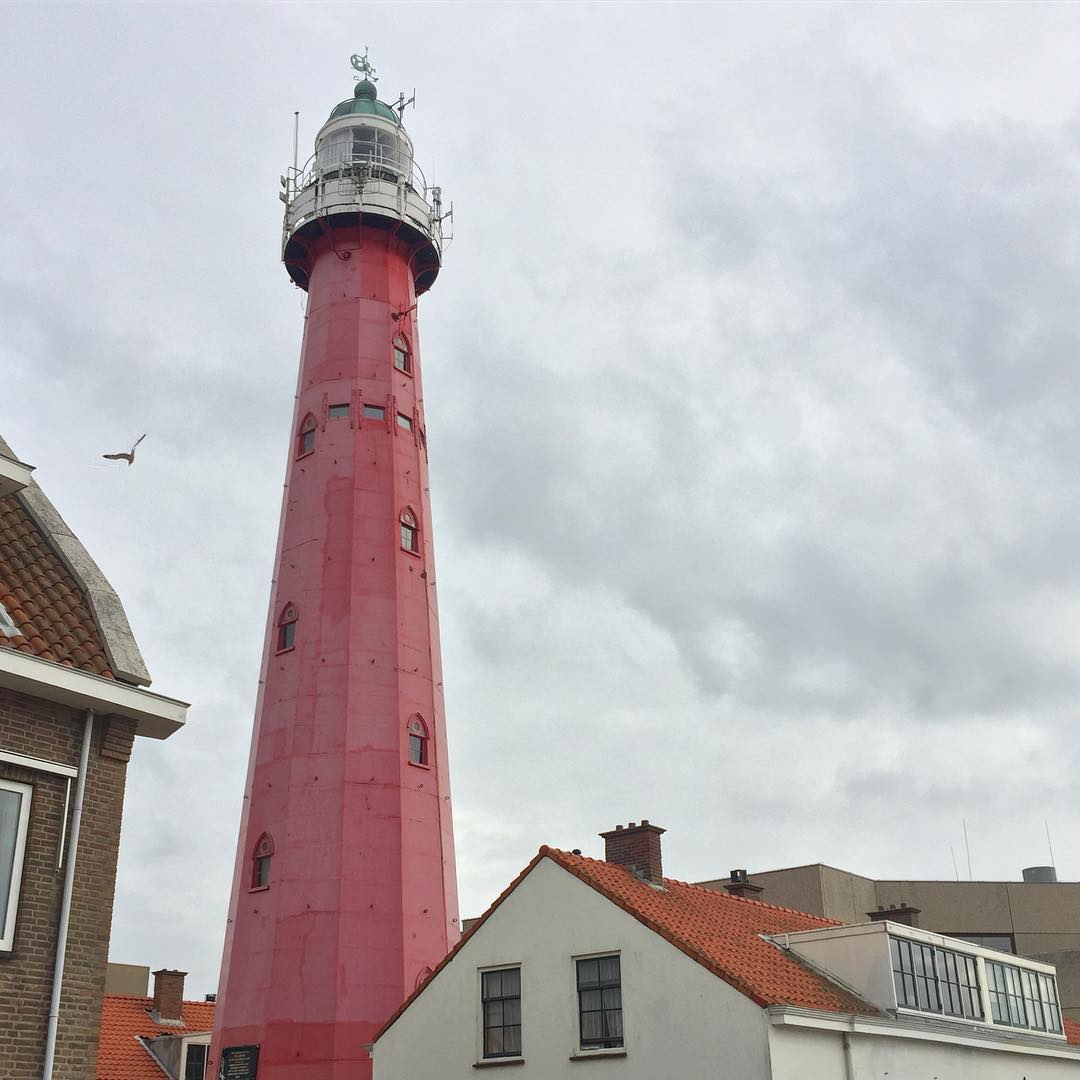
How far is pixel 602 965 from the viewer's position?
870 inches

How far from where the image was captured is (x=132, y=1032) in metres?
34.6

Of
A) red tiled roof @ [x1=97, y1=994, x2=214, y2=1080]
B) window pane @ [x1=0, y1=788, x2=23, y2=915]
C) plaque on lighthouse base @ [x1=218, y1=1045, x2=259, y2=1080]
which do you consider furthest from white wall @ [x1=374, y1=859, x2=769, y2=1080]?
window pane @ [x1=0, y1=788, x2=23, y2=915]

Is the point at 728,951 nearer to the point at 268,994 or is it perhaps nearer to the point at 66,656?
the point at 268,994

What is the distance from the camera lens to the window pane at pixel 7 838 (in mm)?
12766

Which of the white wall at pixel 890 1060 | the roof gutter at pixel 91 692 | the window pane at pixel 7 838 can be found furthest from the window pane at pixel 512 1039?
the window pane at pixel 7 838

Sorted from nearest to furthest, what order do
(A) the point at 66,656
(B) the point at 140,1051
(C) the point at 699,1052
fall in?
(A) the point at 66,656, (C) the point at 699,1052, (B) the point at 140,1051

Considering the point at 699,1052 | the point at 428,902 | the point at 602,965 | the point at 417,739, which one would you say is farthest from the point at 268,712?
the point at 699,1052

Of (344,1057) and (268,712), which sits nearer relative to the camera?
(344,1057)

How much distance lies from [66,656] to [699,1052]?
39.5 feet

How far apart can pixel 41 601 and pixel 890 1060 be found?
1609 centimetres

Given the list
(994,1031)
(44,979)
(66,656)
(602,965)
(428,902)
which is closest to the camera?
(44,979)

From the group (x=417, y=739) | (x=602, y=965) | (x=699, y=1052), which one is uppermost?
(x=417, y=739)

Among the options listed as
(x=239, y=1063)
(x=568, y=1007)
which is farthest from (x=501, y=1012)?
(x=239, y=1063)

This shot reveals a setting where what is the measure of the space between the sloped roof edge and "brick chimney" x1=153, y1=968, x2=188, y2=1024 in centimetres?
2481
